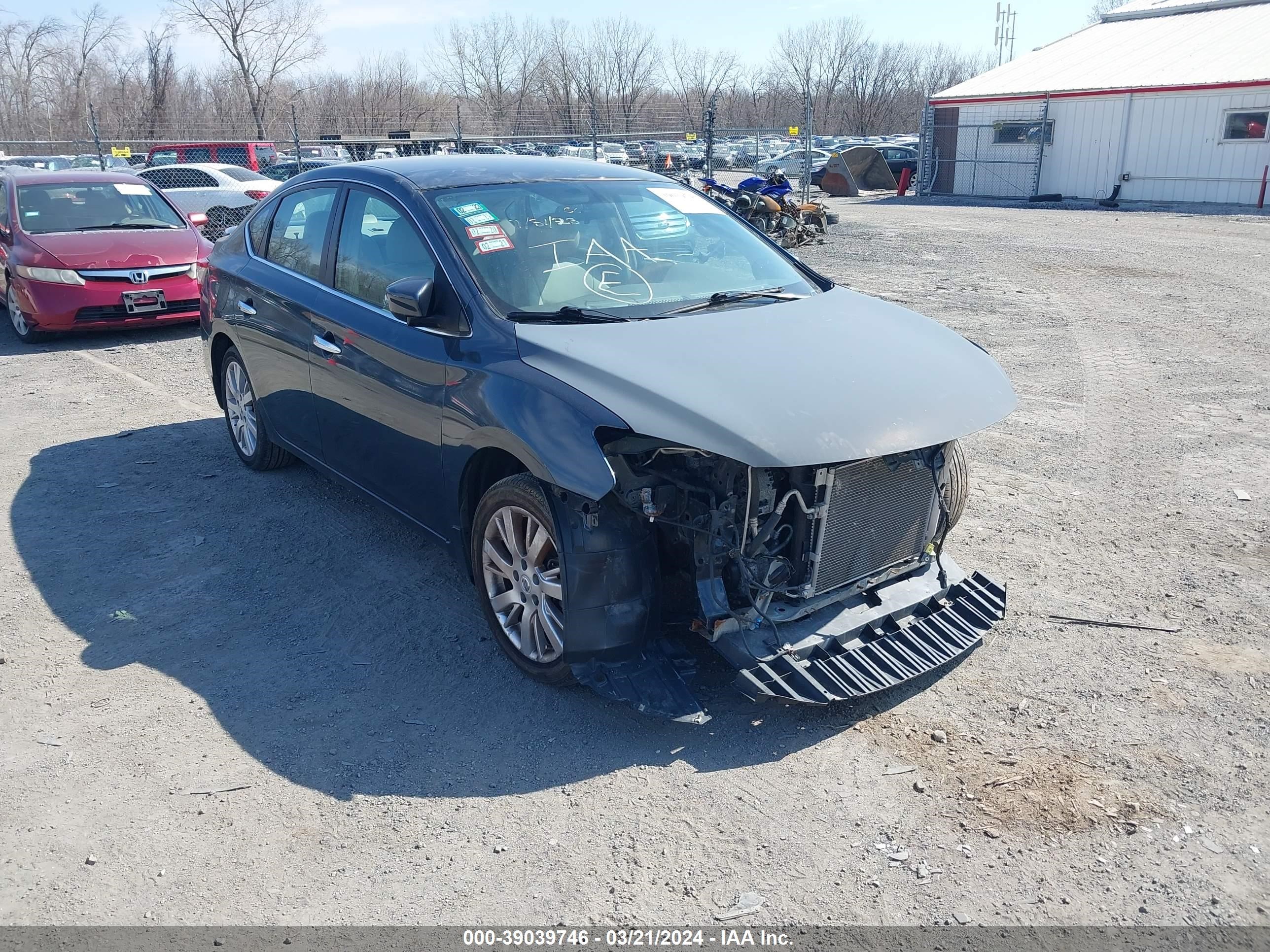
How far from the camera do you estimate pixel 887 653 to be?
12.0 ft

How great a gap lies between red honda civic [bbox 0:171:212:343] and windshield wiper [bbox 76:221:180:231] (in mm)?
11

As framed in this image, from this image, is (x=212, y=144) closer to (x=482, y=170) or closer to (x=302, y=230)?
(x=302, y=230)

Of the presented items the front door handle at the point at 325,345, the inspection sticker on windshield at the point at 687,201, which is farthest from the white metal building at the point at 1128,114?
the front door handle at the point at 325,345

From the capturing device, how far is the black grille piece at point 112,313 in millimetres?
9875

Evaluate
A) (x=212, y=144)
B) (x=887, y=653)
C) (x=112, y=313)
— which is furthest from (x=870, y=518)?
(x=212, y=144)

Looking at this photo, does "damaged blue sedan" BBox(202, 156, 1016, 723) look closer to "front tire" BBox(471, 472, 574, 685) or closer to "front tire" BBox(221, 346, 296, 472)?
"front tire" BBox(471, 472, 574, 685)

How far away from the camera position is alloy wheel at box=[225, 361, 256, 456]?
239 inches

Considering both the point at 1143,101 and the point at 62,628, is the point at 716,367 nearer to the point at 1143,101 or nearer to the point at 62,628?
the point at 62,628

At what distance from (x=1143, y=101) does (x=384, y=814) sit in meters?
29.9

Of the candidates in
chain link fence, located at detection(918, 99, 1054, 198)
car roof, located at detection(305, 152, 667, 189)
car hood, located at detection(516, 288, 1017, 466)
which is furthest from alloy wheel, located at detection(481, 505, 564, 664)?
chain link fence, located at detection(918, 99, 1054, 198)

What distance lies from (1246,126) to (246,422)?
27190 millimetres

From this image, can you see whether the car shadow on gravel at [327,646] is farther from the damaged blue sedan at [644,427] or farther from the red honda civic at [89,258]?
the red honda civic at [89,258]

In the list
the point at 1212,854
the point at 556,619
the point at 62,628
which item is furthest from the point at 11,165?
the point at 1212,854

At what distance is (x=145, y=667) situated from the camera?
405cm
